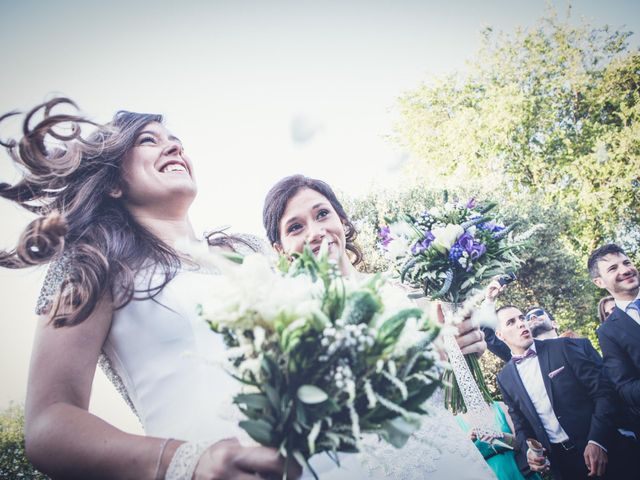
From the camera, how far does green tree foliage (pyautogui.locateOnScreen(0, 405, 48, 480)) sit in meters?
12.5

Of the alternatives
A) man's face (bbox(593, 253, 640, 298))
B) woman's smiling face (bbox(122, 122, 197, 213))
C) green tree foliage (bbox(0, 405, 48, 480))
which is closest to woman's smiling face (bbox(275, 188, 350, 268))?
woman's smiling face (bbox(122, 122, 197, 213))

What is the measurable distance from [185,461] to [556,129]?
22156 mm

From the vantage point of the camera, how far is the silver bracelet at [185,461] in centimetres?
156

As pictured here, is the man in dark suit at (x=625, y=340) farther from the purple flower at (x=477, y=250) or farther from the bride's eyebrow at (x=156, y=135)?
the bride's eyebrow at (x=156, y=135)

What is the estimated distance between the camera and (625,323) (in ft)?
15.6

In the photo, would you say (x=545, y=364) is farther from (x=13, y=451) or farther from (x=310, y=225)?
(x=13, y=451)

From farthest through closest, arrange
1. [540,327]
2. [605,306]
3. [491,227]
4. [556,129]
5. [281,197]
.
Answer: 1. [556,129]
2. [605,306]
3. [540,327]
4. [281,197]
5. [491,227]

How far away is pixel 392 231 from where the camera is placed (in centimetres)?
367

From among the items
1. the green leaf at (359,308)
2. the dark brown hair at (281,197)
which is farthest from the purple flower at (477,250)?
the green leaf at (359,308)

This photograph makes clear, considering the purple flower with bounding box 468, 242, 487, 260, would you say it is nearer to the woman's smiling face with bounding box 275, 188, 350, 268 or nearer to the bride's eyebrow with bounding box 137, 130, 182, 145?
the woman's smiling face with bounding box 275, 188, 350, 268

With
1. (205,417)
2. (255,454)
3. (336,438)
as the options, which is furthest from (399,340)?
(205,417)

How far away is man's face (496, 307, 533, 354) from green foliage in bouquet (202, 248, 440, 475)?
5112mm

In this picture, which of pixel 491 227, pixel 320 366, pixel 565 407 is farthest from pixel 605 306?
pixel 320 366

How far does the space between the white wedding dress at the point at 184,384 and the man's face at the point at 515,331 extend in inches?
160
